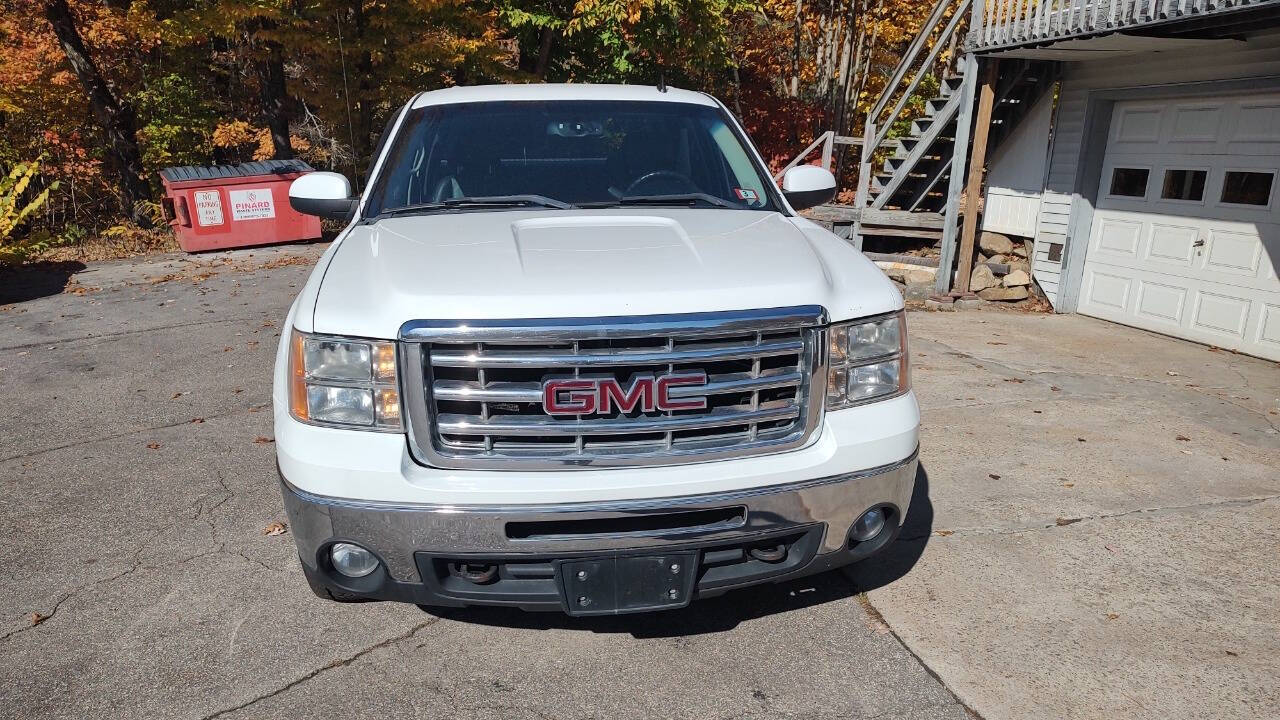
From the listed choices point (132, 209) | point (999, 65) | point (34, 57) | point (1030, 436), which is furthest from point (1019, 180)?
point (34, 57)

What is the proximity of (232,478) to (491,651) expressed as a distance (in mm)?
2253

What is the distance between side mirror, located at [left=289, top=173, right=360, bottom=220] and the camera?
3.71 m

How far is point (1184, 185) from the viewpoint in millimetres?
8602

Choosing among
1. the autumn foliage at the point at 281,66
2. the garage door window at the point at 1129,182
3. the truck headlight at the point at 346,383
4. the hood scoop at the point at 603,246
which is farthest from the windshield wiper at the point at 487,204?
the autumn foliage at the point at 281,66

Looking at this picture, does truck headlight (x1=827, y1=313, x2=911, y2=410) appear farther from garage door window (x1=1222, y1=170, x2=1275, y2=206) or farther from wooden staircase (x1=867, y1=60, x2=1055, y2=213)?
wooden staircase (x1=867, y1=60, x2=1055, y2=213)

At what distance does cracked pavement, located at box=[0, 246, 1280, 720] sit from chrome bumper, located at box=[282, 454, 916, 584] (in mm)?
575

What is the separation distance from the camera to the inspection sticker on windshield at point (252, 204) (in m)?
12.8

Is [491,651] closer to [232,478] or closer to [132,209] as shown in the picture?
[232,478]

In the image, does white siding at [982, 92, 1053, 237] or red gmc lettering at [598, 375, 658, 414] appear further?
white siding at [982, 92, 1053, 237]

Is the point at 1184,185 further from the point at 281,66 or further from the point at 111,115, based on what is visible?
the point at 111,115

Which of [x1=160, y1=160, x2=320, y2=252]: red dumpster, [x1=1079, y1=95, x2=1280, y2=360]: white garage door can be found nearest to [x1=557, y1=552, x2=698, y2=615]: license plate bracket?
[x1=1079, y1=95, x2=1280, y2=360]: white garage door

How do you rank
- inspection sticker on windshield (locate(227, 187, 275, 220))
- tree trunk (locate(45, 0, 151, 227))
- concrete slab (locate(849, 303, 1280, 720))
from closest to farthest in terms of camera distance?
concrete slab (locate(849, 303, 1280, 720)) → inspection sticker on windshield (locate(227, 187, 275, 220)) → tree trunk (locate(45, 0, 151, 227))

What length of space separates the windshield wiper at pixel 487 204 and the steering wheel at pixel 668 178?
0.41 m

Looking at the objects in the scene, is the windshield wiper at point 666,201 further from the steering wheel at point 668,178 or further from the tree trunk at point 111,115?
the tree trunk at point 111,115
